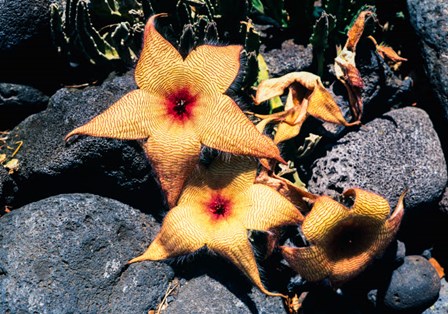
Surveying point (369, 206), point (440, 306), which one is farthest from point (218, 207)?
point (440, 306)

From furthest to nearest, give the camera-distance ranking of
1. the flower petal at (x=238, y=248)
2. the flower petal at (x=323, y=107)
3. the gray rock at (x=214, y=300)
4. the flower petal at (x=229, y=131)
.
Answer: the flower petal at (x=323, y=107) < the gray rock at (x=214, y=300) < the flower petal at (x=238, y=248) < the flower petal at (x=229, y=131)

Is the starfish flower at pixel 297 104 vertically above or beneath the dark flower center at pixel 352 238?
above

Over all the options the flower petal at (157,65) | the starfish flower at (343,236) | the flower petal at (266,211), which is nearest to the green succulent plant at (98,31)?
the flower petal at (157,65)

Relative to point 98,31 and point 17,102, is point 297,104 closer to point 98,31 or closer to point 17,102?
point 98,31

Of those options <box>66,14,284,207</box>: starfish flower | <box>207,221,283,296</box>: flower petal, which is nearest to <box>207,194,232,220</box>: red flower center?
<box>207,221,283,296</box>: flower petal

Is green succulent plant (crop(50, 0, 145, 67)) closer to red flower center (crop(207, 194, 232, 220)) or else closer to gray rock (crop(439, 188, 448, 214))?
red flower center (crop(207, 194, 232, 220))

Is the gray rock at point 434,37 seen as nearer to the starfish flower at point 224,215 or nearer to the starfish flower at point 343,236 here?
the starfish flower at point 343,236
